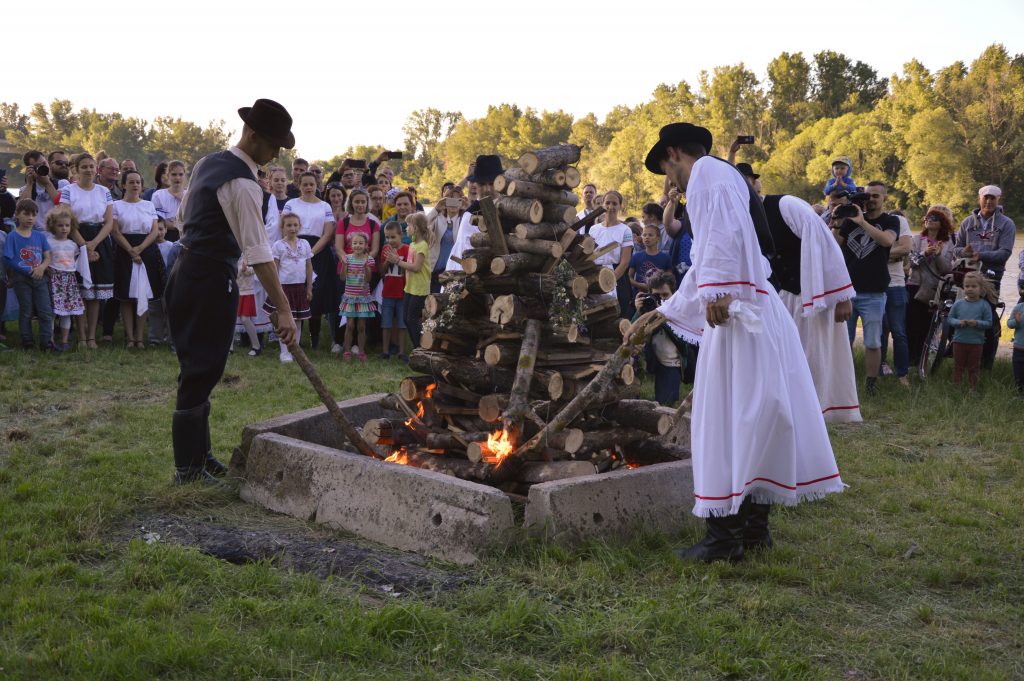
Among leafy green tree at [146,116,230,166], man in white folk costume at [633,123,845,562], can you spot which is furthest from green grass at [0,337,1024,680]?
leafy green tree at [146,116,230,166]

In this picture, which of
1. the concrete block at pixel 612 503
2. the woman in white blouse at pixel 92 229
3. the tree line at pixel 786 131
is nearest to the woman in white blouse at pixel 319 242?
the woman in white blouse at pixel 92 229

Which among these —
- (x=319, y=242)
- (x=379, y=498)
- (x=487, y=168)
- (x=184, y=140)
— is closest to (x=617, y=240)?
(x=487, y=168)

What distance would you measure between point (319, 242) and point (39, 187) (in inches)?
131

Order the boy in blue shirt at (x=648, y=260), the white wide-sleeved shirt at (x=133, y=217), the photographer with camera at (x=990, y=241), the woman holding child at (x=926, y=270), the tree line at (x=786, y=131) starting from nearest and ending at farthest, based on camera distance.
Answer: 1. the photographer with camera at (x=990, y=241)
2. the boy in blue shirt at (x=648, y=260)
3. the woman holding child at (x=926, y=270)
4. the white wide-sleeved shirt at (x=133, y=217)
5. the tree line at (x=786, y=131)

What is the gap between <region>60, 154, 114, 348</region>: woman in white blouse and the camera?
1090 cm

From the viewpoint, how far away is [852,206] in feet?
29.6

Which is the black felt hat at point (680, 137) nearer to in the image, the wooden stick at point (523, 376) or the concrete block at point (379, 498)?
the wooden stick at point (523, 376)

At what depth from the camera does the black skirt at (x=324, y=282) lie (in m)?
11.8

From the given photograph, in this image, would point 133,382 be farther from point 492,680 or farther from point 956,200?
point 956,200

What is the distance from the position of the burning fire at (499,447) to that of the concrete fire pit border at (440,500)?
0.60 m

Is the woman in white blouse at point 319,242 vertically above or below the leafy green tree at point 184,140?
below

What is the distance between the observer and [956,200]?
132ft

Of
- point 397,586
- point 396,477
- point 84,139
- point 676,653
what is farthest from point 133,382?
point 84,139

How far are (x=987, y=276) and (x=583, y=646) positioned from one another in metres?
8.13
